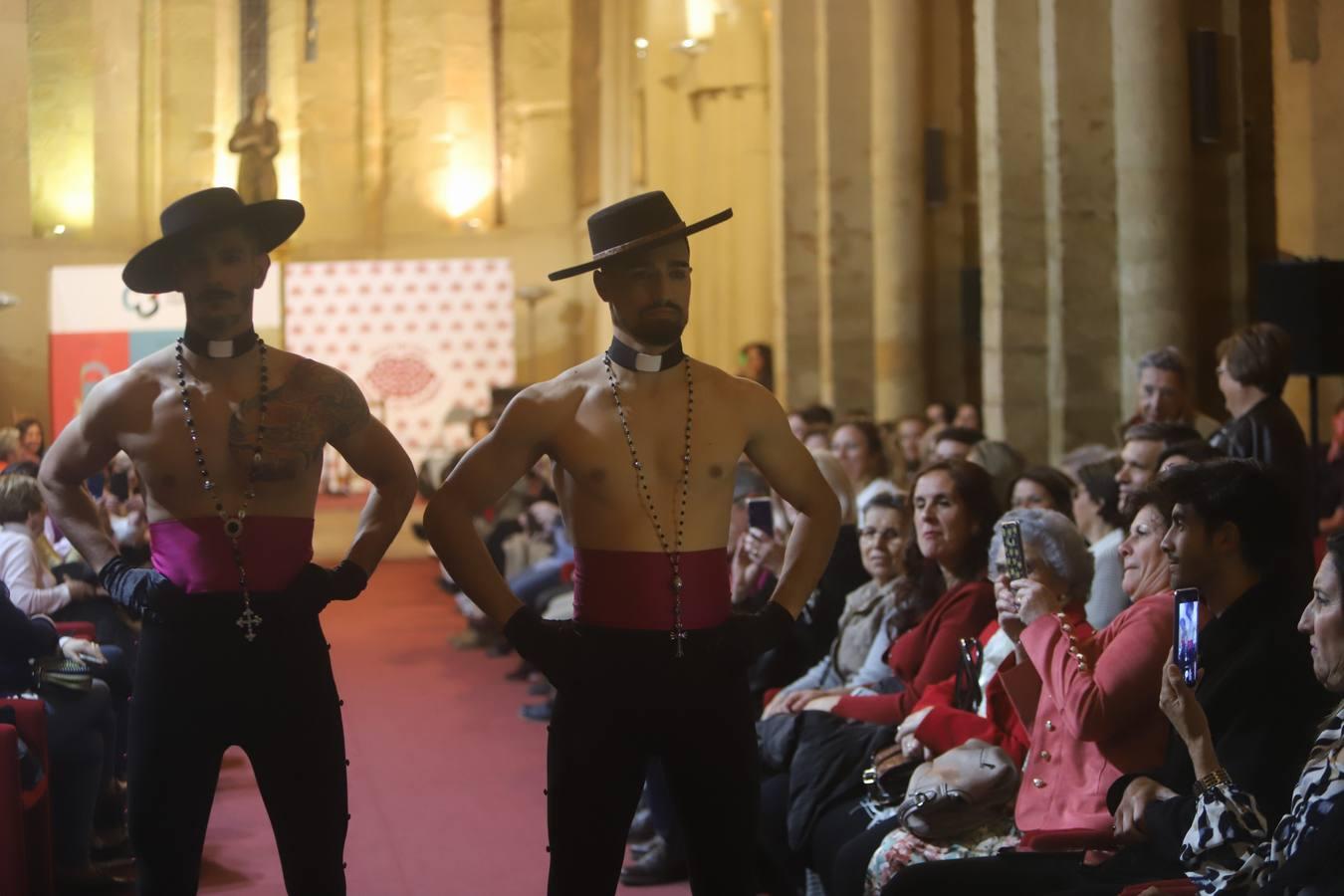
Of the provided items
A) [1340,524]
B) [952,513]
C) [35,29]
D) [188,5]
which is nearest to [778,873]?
[952,513]

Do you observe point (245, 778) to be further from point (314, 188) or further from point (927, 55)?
point (314, 188)

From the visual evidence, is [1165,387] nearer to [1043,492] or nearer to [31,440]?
[1043,492]

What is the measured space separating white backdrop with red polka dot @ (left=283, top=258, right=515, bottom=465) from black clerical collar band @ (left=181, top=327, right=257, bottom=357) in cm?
1287

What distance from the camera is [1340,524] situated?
920 cm

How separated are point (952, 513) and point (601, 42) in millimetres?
15688

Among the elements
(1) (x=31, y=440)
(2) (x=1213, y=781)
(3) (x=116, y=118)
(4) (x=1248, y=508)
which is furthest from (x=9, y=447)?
(2) (x=1213, y=781)

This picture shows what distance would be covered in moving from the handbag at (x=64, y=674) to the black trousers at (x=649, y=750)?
7.29 feet

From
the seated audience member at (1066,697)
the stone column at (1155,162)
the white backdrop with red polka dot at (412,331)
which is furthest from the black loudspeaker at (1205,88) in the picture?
the white backdrop with red polka dot at (412,331)

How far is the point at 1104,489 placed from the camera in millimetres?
5504

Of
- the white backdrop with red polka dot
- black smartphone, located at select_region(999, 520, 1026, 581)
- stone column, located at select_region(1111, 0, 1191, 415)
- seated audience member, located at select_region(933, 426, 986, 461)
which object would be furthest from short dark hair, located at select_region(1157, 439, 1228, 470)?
the white backdrop with red polka dot

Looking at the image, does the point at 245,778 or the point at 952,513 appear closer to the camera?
the point at 952,513

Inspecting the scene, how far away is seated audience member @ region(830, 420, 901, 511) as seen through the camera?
24.5 ft

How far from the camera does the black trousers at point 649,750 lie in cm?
308

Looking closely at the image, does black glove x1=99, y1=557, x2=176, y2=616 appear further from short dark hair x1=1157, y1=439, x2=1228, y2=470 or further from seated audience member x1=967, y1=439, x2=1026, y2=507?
seated audience member x1=967, y1=439, x2=1026, y2=507
